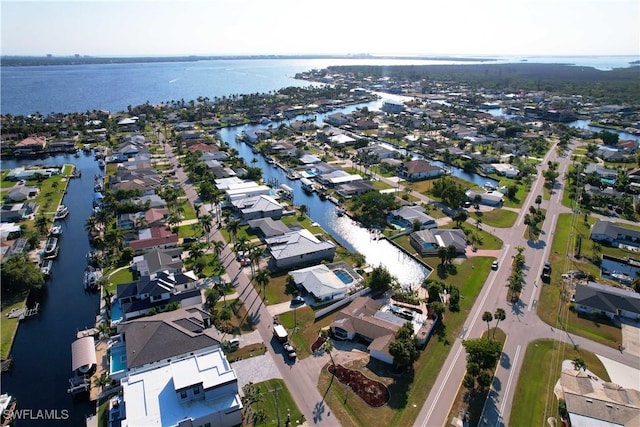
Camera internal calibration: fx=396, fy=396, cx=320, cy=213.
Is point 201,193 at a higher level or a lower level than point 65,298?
higher


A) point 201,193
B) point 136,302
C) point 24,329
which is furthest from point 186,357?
point 201,193

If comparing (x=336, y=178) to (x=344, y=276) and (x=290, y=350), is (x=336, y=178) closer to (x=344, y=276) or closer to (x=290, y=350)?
(x=344, y=276)

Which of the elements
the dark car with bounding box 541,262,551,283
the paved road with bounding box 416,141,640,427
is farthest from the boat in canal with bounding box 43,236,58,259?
the dark car with bounding box 541,262,551,283

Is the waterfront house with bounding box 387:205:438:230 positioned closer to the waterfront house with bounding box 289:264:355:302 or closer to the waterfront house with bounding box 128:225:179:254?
the waterfront house with bounding box 289:264:355:302

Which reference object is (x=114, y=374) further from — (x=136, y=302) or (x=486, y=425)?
(x=486, y=425)

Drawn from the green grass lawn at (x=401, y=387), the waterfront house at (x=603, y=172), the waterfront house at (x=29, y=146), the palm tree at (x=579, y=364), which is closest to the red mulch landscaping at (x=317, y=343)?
the green grass lawn at (x=401, y=387)

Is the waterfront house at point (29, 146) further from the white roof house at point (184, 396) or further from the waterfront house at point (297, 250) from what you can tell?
the white roof house at point (184, 396)

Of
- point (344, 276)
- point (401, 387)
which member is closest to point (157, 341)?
point (401, 387)
